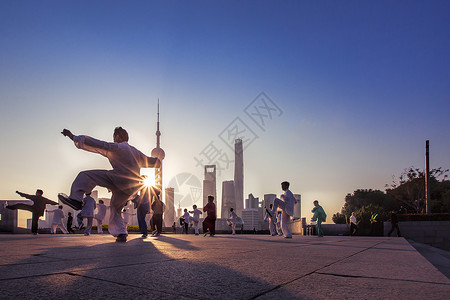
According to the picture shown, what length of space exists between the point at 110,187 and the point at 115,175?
0.33 meters

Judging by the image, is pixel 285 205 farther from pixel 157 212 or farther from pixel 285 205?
pixel 157 212

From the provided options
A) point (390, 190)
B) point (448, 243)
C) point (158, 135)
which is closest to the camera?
point (448, 243)

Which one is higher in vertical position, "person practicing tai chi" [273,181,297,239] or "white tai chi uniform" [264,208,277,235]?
"person practicing tai chi" [273,181,297,239]

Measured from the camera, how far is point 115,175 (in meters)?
7.30

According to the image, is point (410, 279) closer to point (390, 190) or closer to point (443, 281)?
point (443, 281)

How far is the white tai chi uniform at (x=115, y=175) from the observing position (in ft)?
22.5

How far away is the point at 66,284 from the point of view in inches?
83.5

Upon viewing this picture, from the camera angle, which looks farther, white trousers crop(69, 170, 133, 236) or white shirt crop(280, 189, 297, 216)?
white shirt crop(280, 189, 297, 216)

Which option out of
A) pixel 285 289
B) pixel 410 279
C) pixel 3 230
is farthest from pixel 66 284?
pixel 3 230

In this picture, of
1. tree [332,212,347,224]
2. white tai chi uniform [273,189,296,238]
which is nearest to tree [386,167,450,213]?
tree [332,212,347,224]

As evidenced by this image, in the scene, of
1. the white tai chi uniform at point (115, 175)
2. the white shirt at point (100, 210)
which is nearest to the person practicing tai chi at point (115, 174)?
the white tai chi uniform at point (115, 175)

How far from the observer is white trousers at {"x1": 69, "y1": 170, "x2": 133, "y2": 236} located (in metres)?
6.82

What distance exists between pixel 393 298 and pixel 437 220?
92.1 ft

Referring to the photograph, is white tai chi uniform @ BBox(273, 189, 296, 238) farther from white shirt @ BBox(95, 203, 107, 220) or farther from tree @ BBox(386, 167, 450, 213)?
tree @ BBox(386, 167, 450, 213)
